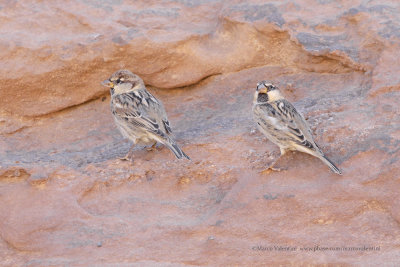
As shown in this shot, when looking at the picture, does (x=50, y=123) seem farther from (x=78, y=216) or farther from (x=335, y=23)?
(x=335, y=23)

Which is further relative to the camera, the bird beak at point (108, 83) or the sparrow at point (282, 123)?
the bird beak at point (108, 83)

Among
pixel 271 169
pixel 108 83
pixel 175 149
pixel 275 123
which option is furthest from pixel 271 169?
pixel 108 83

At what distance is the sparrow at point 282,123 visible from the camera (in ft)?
22.1

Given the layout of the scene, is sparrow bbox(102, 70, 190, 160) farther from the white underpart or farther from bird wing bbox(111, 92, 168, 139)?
the white underpart

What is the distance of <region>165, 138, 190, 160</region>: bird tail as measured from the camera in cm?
713

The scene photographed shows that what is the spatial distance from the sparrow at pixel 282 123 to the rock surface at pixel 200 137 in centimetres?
20

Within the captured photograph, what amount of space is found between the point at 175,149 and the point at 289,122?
4.35 ft

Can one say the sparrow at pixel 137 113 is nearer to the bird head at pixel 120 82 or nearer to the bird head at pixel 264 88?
the bird head at pixel 120 82

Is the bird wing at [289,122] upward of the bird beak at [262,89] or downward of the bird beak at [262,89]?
downward

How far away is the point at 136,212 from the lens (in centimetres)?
682

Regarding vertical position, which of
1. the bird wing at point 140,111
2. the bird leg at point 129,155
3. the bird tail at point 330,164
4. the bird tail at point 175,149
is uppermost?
the bird tail at point 330,164

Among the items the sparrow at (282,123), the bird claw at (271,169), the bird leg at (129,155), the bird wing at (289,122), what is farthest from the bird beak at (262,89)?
the bird leg at (129,155)

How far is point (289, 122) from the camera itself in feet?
23.1

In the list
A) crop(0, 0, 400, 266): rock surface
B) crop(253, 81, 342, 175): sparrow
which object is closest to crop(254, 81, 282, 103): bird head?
crop(253, 81, 342, 175): sparrow
